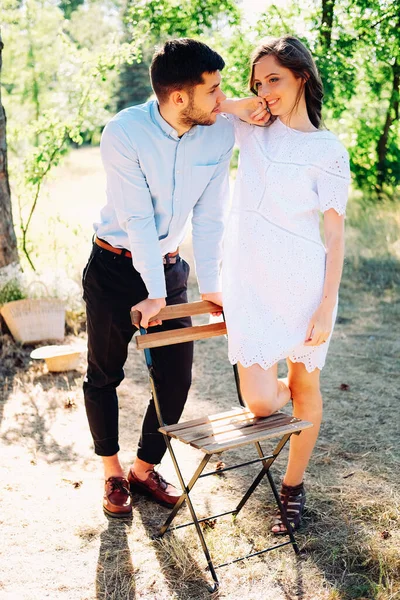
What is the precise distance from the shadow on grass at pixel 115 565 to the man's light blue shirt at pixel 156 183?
1116 millimetres

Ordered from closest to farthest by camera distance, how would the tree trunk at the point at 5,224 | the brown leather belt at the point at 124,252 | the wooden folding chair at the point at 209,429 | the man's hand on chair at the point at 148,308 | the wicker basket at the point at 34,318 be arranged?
the wooden folding chair at the point at 209,429 → the man's hand on chair at the point at 148,308 → the brown leather belt at the point at 124,252 → the wicker basket at the point at 34,318 → the tree trunk at the point at 5,224

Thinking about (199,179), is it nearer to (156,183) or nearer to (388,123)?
(156,183)

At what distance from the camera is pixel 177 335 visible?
3.28 meters

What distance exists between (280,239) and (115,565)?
151 centimetres

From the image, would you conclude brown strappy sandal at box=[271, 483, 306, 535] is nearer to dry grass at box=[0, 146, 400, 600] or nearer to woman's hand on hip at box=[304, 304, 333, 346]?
dry grass at box=[0, 146, 400, 600]

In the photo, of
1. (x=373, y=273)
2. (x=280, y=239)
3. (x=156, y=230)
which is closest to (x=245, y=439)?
(x=280, y=239)

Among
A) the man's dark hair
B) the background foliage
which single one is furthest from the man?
the background foliage

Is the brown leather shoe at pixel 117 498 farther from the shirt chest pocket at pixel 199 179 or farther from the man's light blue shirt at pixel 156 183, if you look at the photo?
the shirt chest pocket at pixel 199 179

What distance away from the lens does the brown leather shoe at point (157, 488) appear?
370 cm

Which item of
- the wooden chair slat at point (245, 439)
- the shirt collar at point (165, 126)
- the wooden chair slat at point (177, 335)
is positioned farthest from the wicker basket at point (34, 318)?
the wooden chair slat at point (245, 439)

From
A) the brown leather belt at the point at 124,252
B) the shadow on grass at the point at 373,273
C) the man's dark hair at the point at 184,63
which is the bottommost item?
the shadow on grass at the point at 373,273

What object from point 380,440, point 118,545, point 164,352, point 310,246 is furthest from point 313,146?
point 380,440

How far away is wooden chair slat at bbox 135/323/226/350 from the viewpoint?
3174 mm

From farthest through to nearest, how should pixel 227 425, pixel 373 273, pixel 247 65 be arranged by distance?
1. pixel 373 273
2. pixel 247 65
3. pixel 227 425
